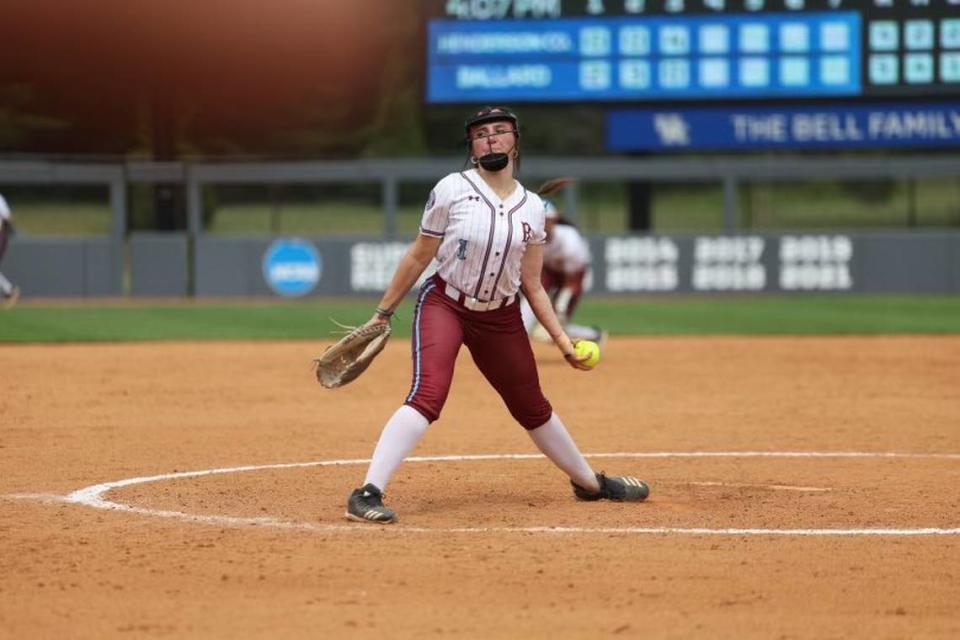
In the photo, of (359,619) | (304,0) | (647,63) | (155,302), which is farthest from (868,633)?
(304,0)

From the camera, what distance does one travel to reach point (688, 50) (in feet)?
83.1

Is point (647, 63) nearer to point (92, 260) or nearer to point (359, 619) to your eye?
point (92, 260)

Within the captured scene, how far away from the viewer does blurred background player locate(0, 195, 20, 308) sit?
21.7 m

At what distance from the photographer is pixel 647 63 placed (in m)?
25.4

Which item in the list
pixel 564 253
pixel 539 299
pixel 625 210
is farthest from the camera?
pixel 625 210

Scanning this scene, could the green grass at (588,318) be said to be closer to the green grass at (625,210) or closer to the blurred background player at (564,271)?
the blurred background player at (564,271)

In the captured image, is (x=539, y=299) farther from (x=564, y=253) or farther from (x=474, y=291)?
(x=564, y=253)

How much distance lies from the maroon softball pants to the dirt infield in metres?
0.51

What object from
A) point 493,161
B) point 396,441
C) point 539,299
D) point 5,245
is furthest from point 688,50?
point 396,441

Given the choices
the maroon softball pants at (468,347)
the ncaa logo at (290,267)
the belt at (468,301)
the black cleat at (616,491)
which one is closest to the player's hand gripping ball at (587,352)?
the maroon softball pants at (468,347)

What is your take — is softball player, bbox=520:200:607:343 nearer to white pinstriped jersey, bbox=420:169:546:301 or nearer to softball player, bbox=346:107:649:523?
softball player, bbox=346:107:649:523

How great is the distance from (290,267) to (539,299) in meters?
20.8

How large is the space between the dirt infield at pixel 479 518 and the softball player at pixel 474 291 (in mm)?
429

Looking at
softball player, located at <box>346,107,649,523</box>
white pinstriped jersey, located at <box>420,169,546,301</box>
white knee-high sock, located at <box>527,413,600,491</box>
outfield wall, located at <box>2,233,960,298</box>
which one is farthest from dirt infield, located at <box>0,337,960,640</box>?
outfield wall, located at <box>2,233,960,298</box>
